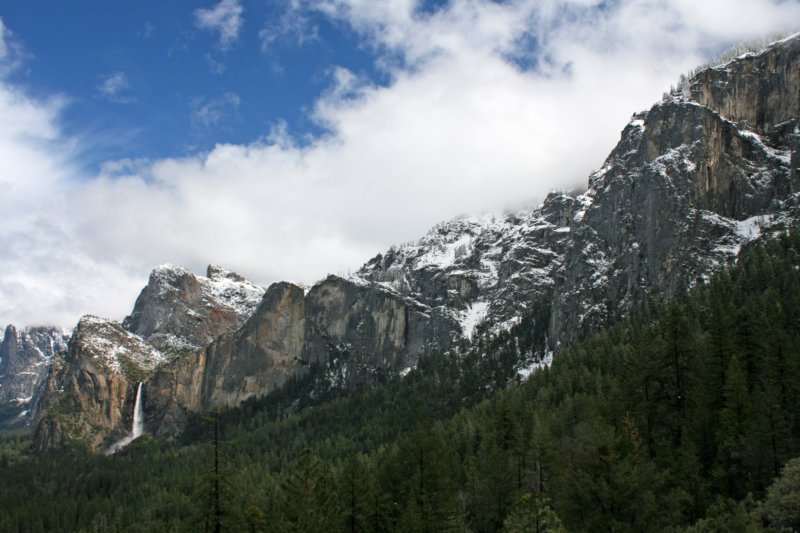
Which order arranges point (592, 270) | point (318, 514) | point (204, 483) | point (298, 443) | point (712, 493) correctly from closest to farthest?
point (204, 483), point (712, 493), point (318, 514), point (298, 443), point (592, 270)

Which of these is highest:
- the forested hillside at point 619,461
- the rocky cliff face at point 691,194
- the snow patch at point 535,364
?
the rocky cliff face at point 691,194

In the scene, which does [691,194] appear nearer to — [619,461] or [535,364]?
[535,364]

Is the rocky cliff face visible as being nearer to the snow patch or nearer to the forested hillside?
the snow patch

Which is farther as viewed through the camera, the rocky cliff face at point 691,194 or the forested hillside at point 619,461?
the rocky cliff face at point 691,194

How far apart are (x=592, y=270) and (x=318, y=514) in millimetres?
149537

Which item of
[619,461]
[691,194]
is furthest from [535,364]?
[619,461]

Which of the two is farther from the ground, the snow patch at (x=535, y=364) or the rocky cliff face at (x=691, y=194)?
the rocky cliff face at (x=691, y=194)

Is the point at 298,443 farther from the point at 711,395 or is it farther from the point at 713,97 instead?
the point at 713,97

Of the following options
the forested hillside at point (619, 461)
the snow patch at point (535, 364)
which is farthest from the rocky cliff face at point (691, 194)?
the forested hillside at point (619, 461)

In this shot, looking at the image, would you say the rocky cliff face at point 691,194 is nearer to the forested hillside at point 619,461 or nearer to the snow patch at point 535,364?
the snow patch at point 535,364

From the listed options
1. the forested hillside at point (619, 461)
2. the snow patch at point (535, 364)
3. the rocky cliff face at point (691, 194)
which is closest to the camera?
the forested hillside at point (619, 461)

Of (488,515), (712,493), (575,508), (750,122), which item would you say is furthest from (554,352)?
(575,508)

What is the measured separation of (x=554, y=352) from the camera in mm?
185375

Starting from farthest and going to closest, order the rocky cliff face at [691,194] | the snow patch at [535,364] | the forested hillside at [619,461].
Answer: the snow patch at [535,364] < the rocky cliff face at [691,194] < the forested hillside at [619,461]
